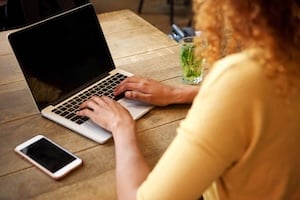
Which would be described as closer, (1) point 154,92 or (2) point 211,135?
(2) point 211,135

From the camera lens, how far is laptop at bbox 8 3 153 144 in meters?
1.08

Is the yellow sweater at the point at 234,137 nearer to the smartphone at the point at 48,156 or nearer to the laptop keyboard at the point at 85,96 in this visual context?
the smartphone at the point at 48,156

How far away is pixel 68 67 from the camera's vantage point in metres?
1.19

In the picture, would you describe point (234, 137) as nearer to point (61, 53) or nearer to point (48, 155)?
point (48, 155)

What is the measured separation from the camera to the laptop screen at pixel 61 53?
1097mm

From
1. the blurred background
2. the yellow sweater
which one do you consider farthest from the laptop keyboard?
the blurred background

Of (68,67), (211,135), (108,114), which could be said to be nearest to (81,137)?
(108,114)

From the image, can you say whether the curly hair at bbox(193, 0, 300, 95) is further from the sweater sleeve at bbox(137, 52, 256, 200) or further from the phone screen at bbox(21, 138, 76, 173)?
the phone screen at bbox(21, 138, 76, 173)

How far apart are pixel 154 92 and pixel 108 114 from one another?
174 mm

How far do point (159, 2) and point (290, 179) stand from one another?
3.94 meters

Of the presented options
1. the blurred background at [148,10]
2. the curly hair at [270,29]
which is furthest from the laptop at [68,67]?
the blurred background at [148,10]

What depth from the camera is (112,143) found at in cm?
103

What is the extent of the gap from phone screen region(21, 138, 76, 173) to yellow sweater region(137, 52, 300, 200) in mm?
300

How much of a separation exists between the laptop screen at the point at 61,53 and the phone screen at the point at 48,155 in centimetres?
15
